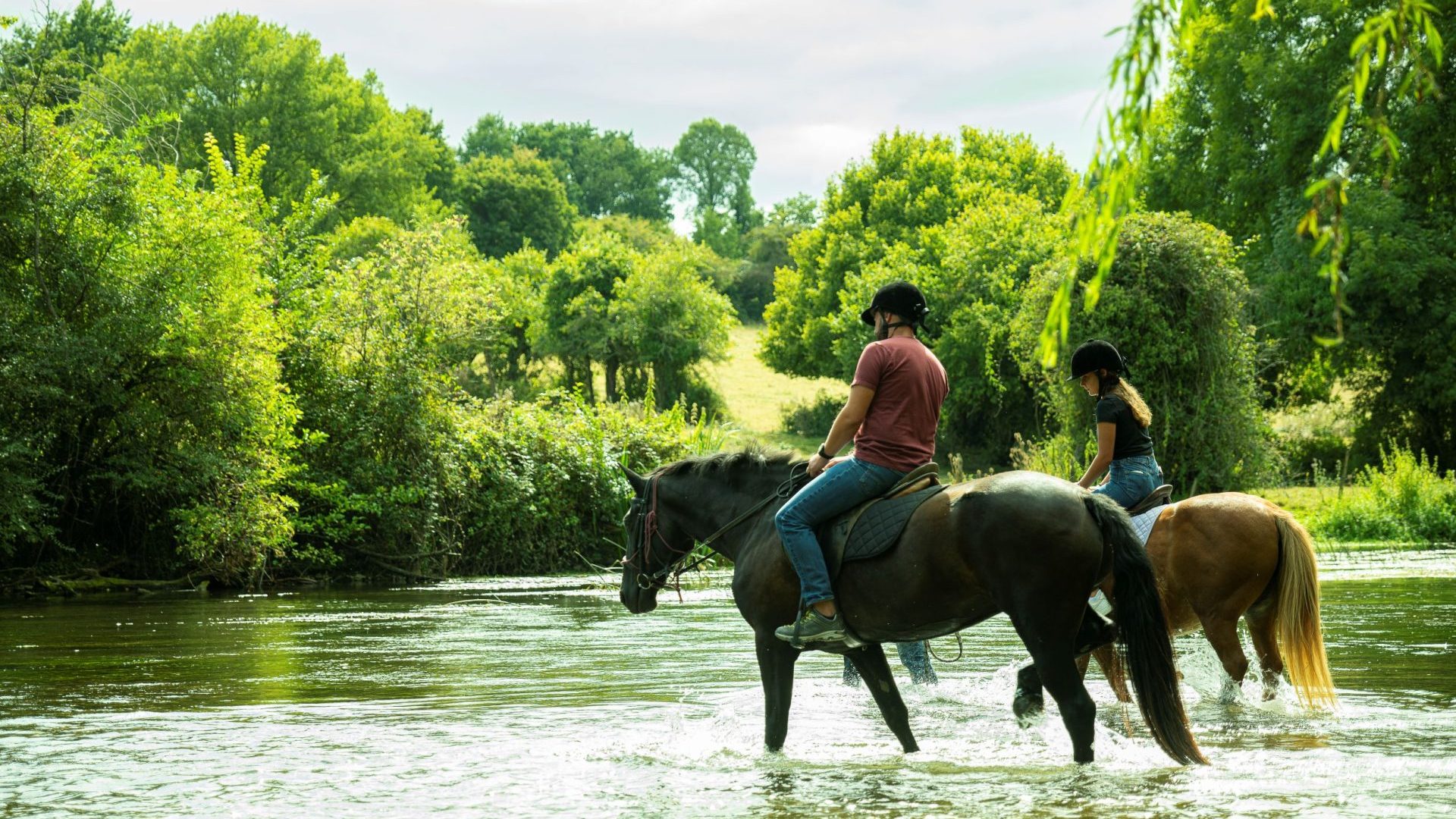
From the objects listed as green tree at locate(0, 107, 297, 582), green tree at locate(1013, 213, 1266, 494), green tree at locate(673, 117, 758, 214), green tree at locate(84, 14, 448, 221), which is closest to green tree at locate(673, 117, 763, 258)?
green tree at locate(673, 117, 758, 214)

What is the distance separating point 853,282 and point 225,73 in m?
30.2

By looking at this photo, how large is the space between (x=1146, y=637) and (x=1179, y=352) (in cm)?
2022

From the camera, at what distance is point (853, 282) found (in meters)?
55.0

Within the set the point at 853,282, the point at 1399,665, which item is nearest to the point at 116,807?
the point at 1399,665

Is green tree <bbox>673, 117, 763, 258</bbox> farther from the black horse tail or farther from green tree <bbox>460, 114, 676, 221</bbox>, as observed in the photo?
the black horse tail

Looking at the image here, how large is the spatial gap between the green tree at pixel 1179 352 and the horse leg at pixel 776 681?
754 inches

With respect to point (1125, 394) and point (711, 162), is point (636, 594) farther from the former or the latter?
point (711, 162)

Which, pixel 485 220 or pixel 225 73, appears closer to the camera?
pixel 225 73

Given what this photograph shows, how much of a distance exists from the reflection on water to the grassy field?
120 ft

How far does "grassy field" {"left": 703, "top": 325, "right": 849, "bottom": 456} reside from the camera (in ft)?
178

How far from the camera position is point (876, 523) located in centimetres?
736

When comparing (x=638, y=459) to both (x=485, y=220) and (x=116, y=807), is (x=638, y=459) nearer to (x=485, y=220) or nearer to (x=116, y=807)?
(x=116, y=807)

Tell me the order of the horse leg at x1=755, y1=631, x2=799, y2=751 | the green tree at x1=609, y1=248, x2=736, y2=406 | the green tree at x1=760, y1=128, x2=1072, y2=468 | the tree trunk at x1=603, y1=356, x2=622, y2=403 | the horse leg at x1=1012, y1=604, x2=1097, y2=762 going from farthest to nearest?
the tree trunk at x1=603, y1=356, x2=622, y2=403, the green tree at x1=609, y1=248, x2=736, y2=406, the green tree at x1=760, y1=128, x2=1072, y2=468, the horse leg at x1=755, y1=631, x2=799, y2=751, the horse leg at x1=1012, y1=604, x2=1097, y2=762

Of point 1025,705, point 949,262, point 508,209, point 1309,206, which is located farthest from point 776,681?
point 508,209
